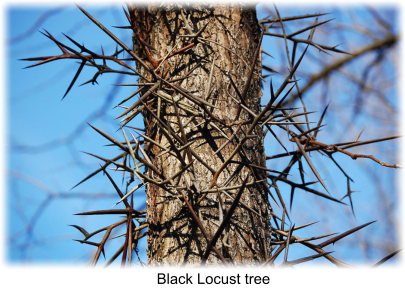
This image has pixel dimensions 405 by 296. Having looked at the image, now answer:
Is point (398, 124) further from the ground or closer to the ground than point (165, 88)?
further from the ground

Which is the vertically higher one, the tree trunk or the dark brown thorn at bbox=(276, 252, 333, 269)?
the tree trunk

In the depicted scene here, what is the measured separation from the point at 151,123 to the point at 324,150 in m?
0.68

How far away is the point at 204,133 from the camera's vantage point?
3.27ft

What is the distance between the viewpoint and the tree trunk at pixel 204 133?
0.88 metres

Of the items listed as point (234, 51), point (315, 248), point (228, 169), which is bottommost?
point (315, 248)

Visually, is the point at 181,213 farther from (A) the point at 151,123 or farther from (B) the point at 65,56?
(B) the point at 65,56

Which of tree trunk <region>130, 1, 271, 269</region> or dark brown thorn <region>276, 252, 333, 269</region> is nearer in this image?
dark brown thorn <region>276, 252, 333, 269</region>

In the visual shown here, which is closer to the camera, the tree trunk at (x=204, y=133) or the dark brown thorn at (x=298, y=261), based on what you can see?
the dark brown thorn at (x=298, y=261)

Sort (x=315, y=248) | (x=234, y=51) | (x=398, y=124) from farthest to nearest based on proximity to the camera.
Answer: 1. (x=398, y=124)
2. (x=234, y=51)
3. (x=315, y=248)

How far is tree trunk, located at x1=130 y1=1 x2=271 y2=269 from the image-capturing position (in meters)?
0.88

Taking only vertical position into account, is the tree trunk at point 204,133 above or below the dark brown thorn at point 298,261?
above

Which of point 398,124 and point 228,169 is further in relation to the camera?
point 398,124
